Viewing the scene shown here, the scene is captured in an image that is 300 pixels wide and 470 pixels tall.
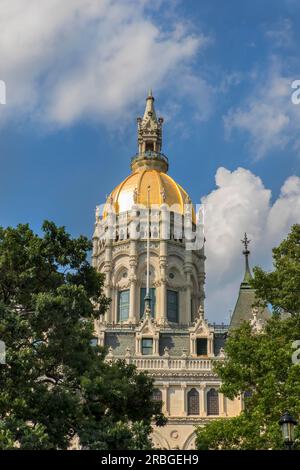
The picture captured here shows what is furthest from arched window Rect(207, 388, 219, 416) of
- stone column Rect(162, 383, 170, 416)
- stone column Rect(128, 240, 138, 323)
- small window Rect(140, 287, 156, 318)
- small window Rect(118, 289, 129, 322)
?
small window Rect(118, 289, 129, 322)

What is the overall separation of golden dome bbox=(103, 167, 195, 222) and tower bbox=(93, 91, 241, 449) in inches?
4.5

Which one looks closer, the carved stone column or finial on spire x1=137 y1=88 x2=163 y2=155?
the carved stone column

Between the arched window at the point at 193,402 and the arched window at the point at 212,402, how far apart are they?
971 millimetres

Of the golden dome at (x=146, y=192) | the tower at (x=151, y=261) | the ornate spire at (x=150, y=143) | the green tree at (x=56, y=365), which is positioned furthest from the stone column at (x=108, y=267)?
the green tree at (x=56, y=365)

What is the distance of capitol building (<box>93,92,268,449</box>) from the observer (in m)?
60.5

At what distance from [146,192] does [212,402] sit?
3115 centimetres

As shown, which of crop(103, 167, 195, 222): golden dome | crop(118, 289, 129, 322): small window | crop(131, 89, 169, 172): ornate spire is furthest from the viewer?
crop(131, 89, 169, 172): ornate spire

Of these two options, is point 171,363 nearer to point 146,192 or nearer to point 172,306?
point 172,306

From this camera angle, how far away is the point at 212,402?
5703 centimetres

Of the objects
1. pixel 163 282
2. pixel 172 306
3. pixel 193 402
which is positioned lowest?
pixel 193 402

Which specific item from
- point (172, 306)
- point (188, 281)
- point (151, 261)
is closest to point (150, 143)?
point (151, 261)

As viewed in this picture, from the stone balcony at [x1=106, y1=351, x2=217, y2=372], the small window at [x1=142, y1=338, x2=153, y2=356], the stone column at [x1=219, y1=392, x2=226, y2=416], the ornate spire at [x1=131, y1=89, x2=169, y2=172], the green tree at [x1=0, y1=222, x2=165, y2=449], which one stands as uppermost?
the ornate spire at [x1=131, y1=89, x2=169, y2=172]

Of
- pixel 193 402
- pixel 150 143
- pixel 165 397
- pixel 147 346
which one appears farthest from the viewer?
pixel 150 143

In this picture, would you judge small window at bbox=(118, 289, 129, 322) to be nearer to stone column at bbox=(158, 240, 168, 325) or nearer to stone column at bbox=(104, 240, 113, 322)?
stone column at bbox=(104, 240, 113, 322)
